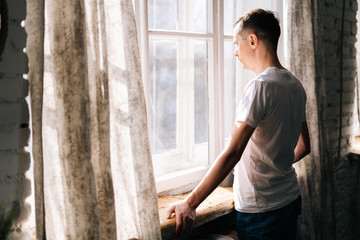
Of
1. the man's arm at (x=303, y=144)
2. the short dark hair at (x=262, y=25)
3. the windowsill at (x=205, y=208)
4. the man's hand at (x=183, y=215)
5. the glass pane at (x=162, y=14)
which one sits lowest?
the windowsill at (x=205, y=208)

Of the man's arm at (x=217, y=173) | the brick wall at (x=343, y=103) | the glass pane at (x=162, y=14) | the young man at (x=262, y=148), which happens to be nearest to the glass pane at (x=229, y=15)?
the glass pane at (x=162, y=14)

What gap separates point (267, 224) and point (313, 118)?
893 mm

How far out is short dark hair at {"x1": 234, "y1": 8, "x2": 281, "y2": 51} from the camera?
151cm

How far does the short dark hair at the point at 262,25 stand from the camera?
59.5 inches

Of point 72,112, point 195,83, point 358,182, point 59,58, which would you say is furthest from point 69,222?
point 358,182

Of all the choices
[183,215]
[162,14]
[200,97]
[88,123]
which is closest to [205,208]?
[183,215]

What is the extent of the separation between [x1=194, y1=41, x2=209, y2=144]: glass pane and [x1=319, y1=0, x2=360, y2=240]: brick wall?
0.87m

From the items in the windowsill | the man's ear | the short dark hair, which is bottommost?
the windowsill

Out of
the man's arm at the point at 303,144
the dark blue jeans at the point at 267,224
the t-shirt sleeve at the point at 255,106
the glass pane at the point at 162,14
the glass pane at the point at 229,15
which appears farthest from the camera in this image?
the glass pane at the point at 229,15

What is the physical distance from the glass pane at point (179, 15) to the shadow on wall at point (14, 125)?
3.19 ft

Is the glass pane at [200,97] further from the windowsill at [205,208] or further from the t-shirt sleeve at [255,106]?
the t-shirt sleeve at [255,106]

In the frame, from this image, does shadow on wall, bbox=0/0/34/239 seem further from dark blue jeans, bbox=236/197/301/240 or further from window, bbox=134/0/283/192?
dark blue jeans, bbox=236/197/301/240

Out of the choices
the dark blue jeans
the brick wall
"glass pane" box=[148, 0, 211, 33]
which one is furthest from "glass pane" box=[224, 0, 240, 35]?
the dark blue jeans

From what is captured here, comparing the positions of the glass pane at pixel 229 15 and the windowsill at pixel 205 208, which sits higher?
the glass pane at pixel 229 15
